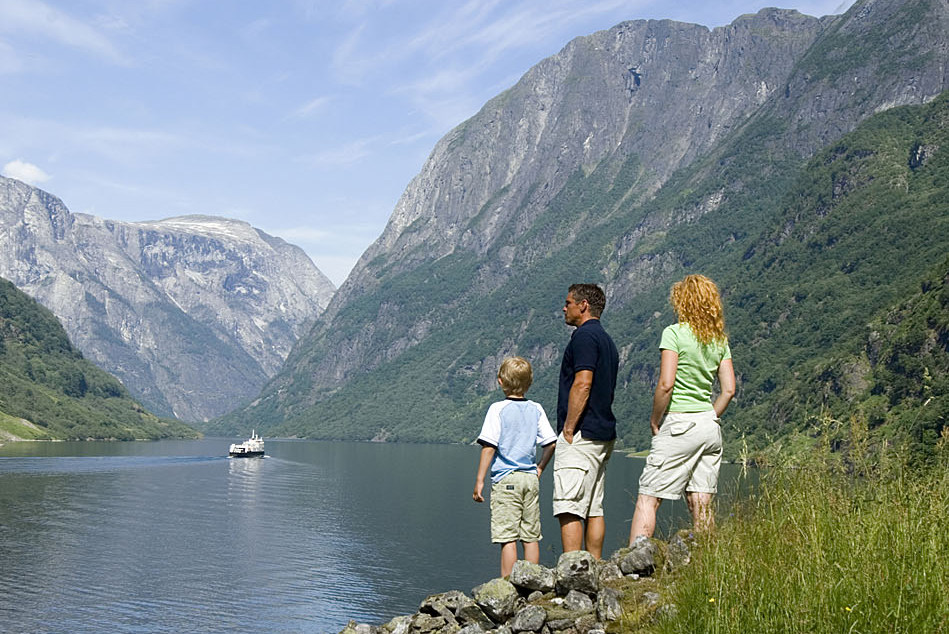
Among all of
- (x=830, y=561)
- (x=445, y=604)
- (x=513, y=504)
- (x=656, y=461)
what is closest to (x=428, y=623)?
(x=445, y=604)

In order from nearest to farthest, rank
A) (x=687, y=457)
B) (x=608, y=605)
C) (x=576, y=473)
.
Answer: (x=608, y=605)
(x=687, y=457)
(x=576, y=473)

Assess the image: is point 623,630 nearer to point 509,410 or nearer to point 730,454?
point 509,410

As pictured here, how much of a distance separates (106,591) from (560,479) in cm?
6340

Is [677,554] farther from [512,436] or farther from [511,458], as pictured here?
[512,436]

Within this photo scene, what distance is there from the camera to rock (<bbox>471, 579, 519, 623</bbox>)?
1248cm

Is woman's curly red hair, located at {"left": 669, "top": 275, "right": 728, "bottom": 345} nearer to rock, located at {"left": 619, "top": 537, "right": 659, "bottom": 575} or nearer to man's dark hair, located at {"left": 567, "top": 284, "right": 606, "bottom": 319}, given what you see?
man's dark hair, located at {"left": 567, "top": 284, "right": 606, "bottom": 319}

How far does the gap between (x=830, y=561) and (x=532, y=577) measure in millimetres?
4999

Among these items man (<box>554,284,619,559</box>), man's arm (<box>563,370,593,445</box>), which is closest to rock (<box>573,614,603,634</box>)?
man (<box>554,284,619,559</box>)

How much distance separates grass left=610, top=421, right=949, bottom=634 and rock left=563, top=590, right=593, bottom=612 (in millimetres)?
1235

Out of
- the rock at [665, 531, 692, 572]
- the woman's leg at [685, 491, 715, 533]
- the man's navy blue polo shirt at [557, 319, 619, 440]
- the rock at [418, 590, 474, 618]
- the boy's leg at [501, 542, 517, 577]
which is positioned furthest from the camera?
the rock at [418, 590, 474, 618]

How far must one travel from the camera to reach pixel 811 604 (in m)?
8.04

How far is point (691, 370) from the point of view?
12125mm

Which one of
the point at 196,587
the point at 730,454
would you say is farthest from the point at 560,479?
the point at 730,454

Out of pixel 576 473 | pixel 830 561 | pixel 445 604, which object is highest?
pixel 576 473
